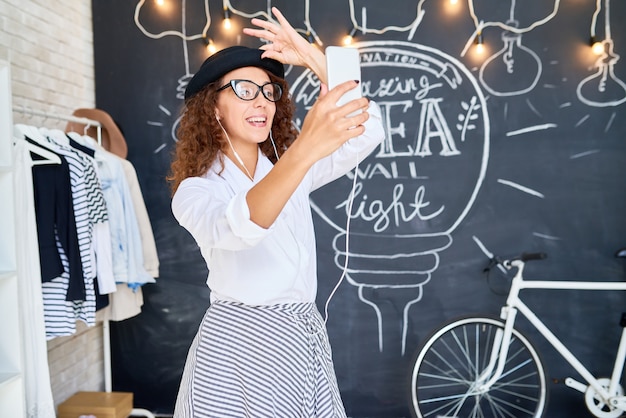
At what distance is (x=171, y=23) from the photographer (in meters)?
3.27

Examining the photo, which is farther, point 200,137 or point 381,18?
point 381,18

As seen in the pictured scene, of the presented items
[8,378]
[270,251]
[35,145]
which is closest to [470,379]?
[270,251]

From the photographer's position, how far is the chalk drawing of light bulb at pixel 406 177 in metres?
3.09

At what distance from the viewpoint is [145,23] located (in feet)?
10.8

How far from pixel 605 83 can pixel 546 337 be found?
1.43 metres

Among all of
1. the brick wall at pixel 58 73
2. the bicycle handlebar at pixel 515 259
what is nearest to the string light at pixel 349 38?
the bicycle handlebar at pixel 515 259

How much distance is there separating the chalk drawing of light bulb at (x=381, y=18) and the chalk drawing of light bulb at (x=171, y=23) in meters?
0.88

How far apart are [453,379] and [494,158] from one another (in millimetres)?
1293

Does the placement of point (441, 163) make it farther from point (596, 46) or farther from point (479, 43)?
point (596, 46)

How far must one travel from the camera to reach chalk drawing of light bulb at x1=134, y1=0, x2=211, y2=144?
326cm

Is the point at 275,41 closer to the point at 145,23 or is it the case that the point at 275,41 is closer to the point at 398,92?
the point at 398,92

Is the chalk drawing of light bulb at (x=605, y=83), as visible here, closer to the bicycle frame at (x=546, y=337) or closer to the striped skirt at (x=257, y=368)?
the bicycle frame at (x=546, y=337)

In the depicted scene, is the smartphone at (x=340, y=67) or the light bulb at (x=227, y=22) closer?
the smartphone at (x=340, y=67)

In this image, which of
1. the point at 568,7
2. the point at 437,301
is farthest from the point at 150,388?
the point at 568,7
